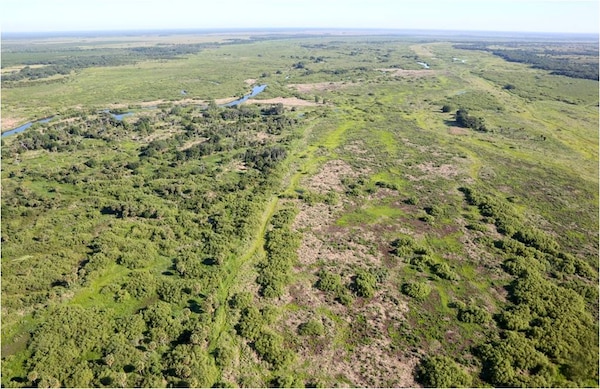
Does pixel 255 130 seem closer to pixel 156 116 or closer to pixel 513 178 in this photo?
pixel 156 116

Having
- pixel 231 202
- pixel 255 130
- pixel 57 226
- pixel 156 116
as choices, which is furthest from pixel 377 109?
pixel 57 226

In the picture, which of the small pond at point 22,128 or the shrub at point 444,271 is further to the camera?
the small pond at point 22,128

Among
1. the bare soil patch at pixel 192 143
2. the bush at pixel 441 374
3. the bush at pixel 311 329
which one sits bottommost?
the bush at pixel 441 374

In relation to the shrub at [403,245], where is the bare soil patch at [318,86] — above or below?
above

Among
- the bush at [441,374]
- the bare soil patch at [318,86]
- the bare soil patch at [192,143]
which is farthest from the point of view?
the bare soil patch at [318,86]

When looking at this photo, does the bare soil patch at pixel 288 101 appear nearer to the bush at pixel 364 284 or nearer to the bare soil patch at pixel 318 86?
the bare soil patch at pixel 318 86

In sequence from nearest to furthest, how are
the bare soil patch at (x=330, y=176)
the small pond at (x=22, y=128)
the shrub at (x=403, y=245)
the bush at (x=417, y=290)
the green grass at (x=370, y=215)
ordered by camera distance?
the bush at (x=417, y=290) < the shrub at (x=403, y=245) < the green grass at (x=370, y=215) < the bare soil patch at (x=330, y=176) < the small pond at (x=22, y=128)

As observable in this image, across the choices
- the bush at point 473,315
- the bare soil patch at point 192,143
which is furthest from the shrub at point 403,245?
the bare soil patch at point 192,143

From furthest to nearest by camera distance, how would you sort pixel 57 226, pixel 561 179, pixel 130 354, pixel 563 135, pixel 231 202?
pixel 563 135 < pixel 561 179 < pixel 231 202 < pixel 57 226 < pixel 130 354
